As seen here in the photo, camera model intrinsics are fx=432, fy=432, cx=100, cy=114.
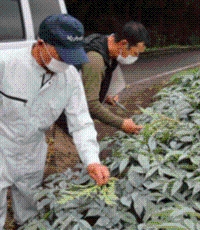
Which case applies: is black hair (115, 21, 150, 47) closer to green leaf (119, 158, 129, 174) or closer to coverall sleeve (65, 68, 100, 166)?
coverall sleeve (65, 68, 100, 166)

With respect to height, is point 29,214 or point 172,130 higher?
point 172,130

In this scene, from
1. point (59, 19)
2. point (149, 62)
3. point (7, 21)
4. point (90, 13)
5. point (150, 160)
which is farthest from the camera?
point (90, 13)

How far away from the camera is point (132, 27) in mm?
3178

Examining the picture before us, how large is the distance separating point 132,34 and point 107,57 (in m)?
0.26

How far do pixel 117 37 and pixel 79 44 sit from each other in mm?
725

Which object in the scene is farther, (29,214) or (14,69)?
(29,214)

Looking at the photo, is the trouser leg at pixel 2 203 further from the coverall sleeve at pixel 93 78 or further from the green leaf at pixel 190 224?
the green leaf at pixel 190 224

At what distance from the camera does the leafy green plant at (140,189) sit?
2459mm

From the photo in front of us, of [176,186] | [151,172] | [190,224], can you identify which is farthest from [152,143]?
[190,224]

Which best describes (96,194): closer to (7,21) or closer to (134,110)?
(7,21)

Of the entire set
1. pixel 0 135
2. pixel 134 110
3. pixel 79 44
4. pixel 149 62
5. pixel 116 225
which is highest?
pixel 79 44

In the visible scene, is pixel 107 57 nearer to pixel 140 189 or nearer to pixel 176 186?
pixel 140 189

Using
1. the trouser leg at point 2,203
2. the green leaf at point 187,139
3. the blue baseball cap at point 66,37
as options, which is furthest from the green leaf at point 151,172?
the trouser leg at point 2,203

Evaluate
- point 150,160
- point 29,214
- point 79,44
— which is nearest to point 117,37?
point 79,44
